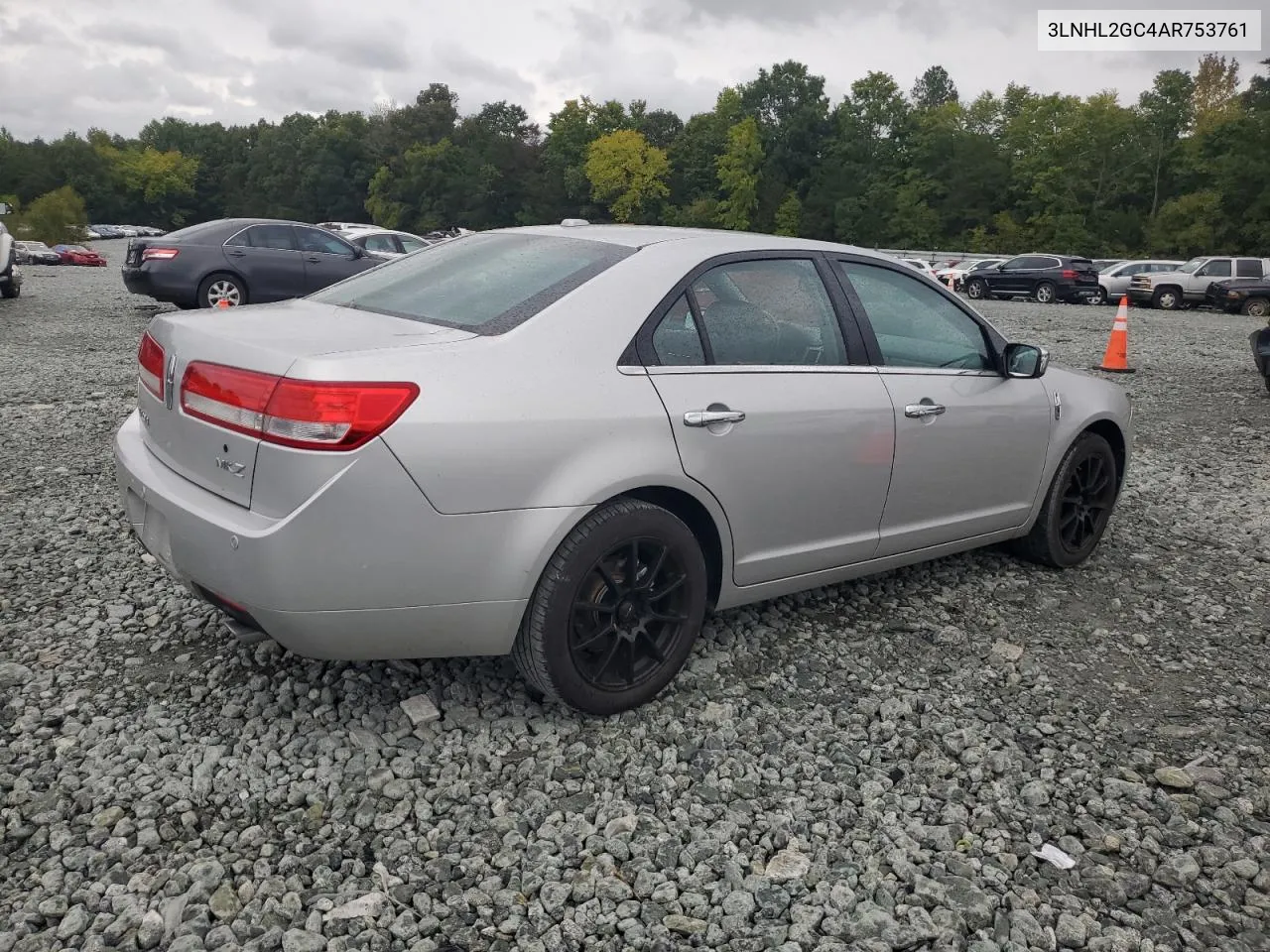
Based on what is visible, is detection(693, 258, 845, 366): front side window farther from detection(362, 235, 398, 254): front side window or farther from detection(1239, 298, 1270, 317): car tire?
detection(1239, 298, 1270, 317): car tire

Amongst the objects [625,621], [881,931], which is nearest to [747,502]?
[625,621]

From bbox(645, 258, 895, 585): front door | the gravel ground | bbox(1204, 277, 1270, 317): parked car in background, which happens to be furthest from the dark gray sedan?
bbox(1204, 277, 1270, 317): parked car in background

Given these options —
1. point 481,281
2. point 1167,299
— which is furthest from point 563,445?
point 1167,299

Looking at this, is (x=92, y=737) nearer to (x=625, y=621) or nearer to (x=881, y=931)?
(x=625, y=621)

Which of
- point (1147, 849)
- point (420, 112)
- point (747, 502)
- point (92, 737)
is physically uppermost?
point (420, 112)

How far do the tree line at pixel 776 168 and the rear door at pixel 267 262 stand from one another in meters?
47.6

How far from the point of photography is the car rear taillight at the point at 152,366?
3102mm

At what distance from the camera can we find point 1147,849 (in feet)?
8.59

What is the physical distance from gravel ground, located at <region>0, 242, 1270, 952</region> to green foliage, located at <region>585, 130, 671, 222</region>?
8734cm

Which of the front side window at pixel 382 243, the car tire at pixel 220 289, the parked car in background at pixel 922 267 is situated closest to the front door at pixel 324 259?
the car tire at pixel 220 289

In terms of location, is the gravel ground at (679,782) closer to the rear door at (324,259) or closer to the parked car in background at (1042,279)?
the rear door at (324,259)

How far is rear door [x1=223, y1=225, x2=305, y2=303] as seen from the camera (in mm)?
13102

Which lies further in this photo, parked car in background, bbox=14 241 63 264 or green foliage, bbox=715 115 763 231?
green foliage, bbox=715 115 763 231

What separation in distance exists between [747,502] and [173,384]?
179cm
